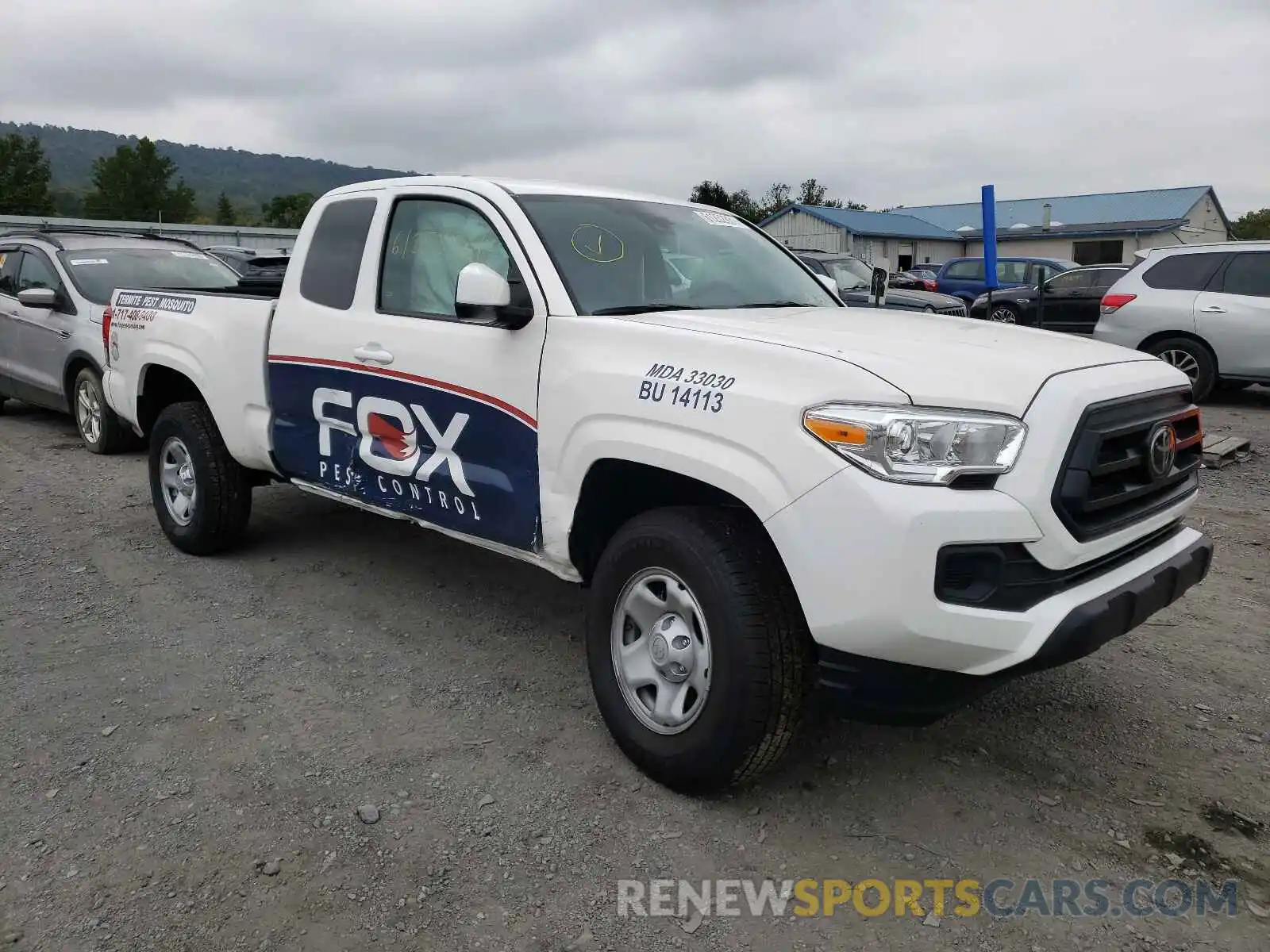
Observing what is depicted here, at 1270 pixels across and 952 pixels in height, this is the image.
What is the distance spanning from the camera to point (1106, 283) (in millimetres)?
13766

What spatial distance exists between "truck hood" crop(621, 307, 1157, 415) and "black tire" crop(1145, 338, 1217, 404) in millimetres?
7439

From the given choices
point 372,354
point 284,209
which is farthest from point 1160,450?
point 284,209

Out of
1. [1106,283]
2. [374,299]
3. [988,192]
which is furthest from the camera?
[1106,283]

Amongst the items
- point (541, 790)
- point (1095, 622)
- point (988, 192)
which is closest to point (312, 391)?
point (541, 790)

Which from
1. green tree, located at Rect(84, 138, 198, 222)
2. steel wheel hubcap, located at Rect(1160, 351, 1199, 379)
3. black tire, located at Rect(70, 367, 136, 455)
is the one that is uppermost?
green tree, located at Rect(84, 138, 198, 222)

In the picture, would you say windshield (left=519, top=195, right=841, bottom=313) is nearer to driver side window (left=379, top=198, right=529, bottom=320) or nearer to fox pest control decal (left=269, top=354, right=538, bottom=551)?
driver side window (left=379, top=198, right=529, bottom=320)

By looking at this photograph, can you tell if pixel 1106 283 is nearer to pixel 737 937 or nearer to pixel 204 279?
pixel 204 279

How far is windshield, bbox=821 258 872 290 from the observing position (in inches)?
643

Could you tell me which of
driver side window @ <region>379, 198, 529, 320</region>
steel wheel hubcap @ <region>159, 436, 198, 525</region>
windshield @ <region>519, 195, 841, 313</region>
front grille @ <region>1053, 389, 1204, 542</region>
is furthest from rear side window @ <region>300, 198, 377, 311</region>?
front grille @ <region>1053, 389, 1204, 542</region>

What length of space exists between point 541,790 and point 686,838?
509mm

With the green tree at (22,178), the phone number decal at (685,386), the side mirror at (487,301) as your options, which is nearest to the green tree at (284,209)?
the green tree at (22,178)

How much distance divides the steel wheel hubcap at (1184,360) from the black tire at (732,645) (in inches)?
344

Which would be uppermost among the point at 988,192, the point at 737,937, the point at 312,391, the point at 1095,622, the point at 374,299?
the point at 988,192

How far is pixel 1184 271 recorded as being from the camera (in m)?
10.1
